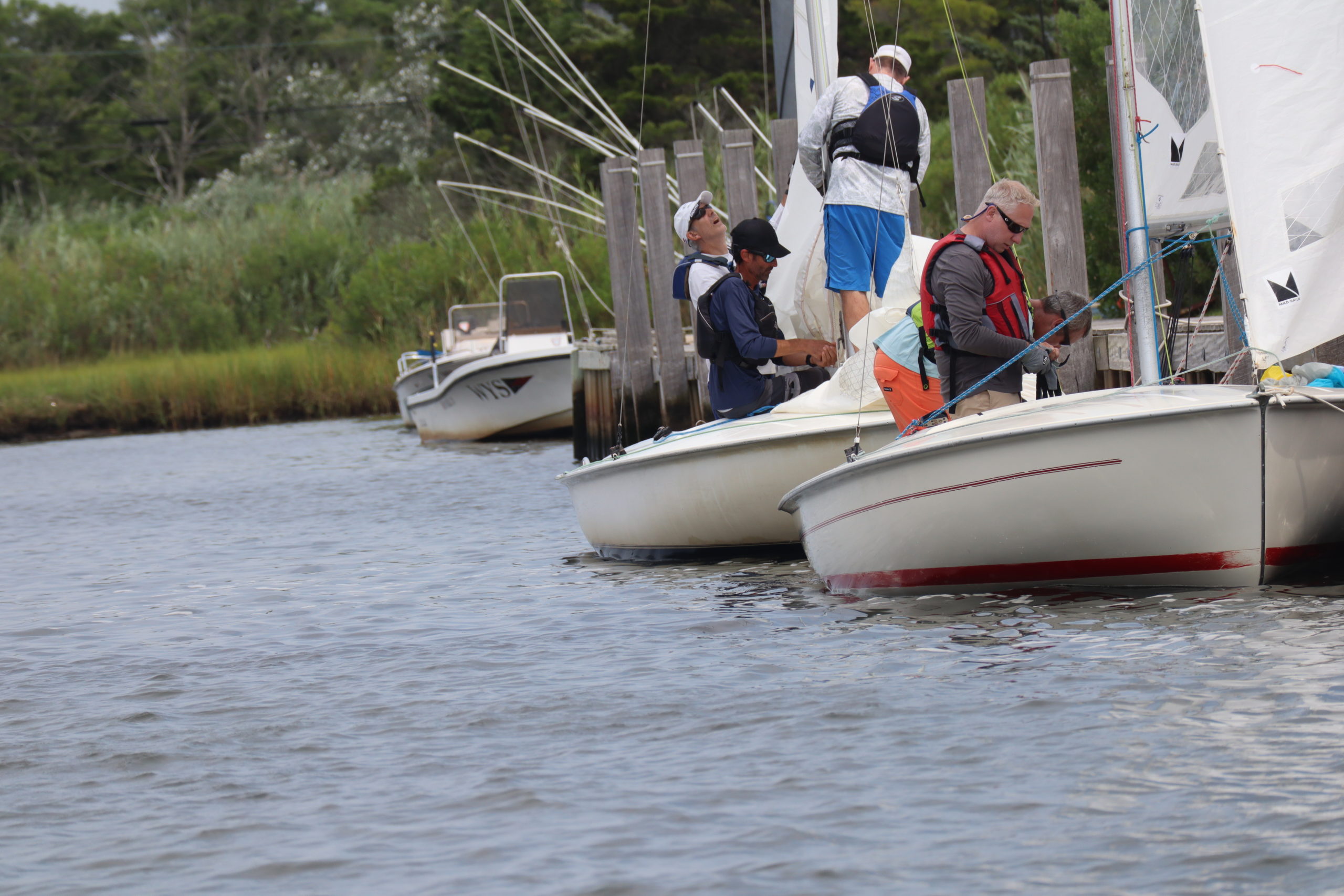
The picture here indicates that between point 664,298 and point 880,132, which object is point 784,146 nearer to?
point 664,298

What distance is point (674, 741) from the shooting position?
5.08 m

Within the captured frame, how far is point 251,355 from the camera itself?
86.7 feet

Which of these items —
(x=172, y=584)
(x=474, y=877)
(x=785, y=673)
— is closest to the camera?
(x=474, y=877)

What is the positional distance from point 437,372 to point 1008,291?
1368 cm

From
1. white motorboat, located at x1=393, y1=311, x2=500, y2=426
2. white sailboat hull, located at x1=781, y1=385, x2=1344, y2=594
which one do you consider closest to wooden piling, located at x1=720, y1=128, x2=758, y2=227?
white sailboat hull, located at x1=781, y1=385, x2=1344, y2=594

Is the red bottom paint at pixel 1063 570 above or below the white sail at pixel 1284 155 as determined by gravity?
below

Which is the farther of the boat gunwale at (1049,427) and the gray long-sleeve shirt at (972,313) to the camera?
the gray long-sleeve shirt at (972,313)

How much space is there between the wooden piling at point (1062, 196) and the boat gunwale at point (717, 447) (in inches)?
60.6

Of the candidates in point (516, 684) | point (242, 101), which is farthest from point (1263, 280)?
point (242, 101)

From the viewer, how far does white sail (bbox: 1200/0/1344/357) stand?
5949 millimetres

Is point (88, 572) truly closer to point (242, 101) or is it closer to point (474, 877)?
point (474, 877)

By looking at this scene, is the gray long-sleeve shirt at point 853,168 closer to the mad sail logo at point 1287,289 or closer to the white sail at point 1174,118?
the white sail at point 1174,118

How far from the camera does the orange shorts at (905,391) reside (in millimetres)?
7406

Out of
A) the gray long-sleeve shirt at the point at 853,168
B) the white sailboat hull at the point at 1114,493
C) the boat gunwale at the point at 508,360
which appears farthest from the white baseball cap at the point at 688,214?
the boat gunwale at the point at 508,360
